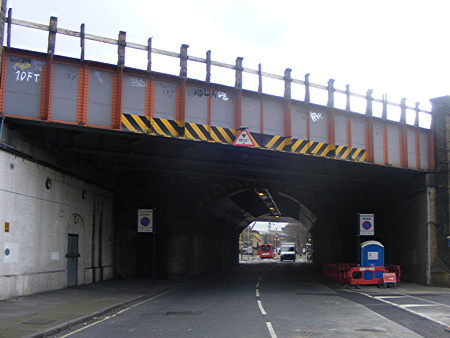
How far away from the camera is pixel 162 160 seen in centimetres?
2128

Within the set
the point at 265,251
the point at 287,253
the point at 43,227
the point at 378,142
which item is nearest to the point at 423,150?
the point at 378,142

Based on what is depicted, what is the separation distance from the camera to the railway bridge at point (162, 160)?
16.3m

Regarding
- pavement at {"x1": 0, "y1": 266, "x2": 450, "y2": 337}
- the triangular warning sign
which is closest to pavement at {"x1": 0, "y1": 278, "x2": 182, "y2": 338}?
pavement at {"x1": 0, "y1": 266, "x2": 450, "y2": 337}

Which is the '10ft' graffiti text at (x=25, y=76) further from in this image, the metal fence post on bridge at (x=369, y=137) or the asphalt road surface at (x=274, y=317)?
the metal fence post on bridge at (x=369, y=137)

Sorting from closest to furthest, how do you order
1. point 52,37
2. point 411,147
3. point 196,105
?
point 52,37 → point 196,105 → point 411,147

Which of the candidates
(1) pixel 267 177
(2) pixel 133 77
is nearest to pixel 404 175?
(1) pixel 267 177

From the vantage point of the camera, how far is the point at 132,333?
429 inches

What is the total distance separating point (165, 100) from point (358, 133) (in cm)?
954

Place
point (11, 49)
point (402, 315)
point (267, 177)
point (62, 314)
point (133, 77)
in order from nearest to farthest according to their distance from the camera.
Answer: point (62, 314), point (402, 315), point (11, 49), point (133, 77), point (267, 177)

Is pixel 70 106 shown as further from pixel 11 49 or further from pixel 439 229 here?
pixel 439 229

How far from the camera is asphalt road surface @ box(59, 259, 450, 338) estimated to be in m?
11.0

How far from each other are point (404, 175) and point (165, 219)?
43.7 ft

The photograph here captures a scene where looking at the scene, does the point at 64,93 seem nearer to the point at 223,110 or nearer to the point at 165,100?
the point at 165,100

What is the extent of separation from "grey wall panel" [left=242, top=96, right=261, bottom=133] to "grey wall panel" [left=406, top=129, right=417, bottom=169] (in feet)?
31.2
